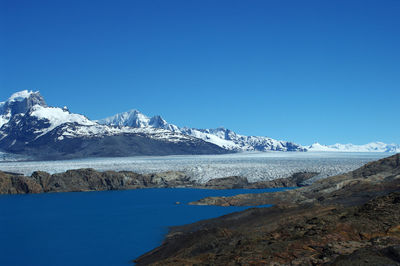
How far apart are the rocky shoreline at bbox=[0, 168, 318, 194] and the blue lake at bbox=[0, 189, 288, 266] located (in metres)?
18.3

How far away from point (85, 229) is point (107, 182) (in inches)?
2205

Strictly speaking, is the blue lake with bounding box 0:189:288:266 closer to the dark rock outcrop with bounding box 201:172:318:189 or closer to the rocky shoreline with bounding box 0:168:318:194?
the rocky shoreline with bounding box 0:168:318:194

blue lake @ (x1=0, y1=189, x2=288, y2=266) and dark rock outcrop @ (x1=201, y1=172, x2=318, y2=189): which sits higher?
dark rock outcrop @ (x1=201, y1=172, x2=318, y2=189)

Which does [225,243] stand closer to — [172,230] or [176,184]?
[172,230]

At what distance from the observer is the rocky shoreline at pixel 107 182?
88.6m

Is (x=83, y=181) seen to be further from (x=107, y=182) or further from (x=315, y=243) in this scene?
(x=315, y=243)

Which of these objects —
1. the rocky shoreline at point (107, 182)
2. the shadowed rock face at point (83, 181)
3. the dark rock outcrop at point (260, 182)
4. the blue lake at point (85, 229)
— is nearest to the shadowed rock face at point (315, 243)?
the blue lake at point (85, 229)

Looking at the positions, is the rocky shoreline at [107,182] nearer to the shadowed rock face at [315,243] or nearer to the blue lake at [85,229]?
the blue lake at [85,229]

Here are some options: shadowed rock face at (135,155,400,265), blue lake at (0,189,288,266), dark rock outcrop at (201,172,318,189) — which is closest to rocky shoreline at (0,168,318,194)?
dark rock outcrop at (201,172,318,189)

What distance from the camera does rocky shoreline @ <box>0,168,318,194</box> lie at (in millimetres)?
88562

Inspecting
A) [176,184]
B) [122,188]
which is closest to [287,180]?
[176,184]

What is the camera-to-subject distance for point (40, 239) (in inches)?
1462

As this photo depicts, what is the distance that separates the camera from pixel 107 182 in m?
97.5

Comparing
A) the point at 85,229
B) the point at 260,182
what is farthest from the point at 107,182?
the point at 85,229
